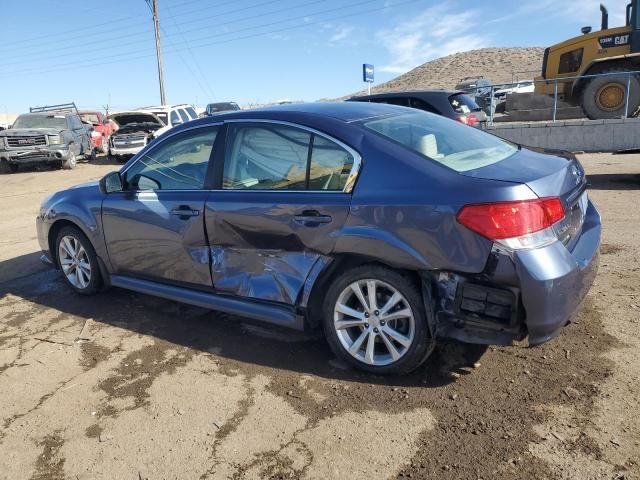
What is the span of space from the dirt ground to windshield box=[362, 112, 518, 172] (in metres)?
1.27

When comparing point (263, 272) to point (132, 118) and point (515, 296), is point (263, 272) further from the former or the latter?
point (132, 118)

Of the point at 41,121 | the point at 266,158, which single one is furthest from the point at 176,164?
the point at 41,121

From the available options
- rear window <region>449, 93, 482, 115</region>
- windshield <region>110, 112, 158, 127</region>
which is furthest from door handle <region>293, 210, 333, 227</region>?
windshield <region>110, 112, 158, 127</region>

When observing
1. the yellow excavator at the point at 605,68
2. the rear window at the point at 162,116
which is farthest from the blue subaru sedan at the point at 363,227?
the rear window at the point at 162,116

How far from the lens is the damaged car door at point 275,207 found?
3303 mm

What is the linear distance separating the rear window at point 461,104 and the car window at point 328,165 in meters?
7.12

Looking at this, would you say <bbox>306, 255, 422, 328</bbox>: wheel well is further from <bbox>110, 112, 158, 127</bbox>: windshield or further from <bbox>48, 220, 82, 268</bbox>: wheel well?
<bbox>110, 112, 158, 127</bbox>: windshield

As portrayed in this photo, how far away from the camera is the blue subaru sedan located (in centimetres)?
281

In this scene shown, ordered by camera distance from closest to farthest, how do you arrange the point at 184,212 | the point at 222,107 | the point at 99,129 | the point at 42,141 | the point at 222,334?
the point at 184,212 < the point at 222,334 < the point at 42,141 < the point at 99,129 < the point at 222,107

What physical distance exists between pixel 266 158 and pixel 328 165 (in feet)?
1.82

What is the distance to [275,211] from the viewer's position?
3.47 meters

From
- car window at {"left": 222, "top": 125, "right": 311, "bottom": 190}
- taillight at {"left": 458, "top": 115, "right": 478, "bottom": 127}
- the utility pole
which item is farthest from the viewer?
the utility pole

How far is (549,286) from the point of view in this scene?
108 inches

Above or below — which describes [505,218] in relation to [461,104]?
below
